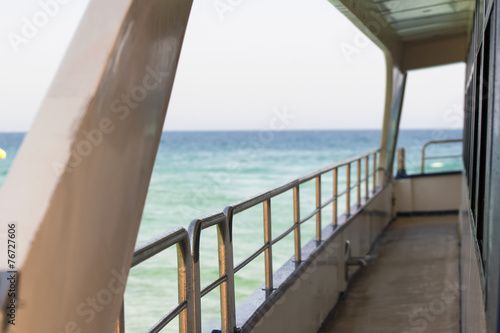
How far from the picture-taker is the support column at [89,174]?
1.40 metres

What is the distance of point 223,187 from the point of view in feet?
100

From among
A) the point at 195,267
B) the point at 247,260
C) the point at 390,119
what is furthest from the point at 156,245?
the point at 390,119

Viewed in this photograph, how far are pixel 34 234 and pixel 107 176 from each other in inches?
10.9

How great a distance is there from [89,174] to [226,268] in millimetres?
1146

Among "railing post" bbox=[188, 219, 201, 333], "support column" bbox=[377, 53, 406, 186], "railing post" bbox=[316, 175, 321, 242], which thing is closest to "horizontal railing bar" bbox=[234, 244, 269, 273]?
"railing post" bbox=[188, 219, 201, 333]

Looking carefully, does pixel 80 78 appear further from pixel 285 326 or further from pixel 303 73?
pixel 303 73

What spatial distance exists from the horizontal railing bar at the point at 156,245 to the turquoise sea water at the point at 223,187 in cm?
681

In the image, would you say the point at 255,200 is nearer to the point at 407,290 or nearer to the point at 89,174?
the point at 89,174

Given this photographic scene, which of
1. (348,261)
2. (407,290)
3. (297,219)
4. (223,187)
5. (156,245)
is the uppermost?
(156,245)

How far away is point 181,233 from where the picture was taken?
200 centimetres

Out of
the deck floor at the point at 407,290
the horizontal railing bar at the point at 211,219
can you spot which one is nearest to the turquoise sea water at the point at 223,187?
the deck floor at the point at 407,290

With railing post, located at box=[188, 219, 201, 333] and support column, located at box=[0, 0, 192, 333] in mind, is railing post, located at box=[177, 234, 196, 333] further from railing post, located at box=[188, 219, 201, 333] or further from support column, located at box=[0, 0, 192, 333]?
support column, located at box=[0, 0, 192, 333]

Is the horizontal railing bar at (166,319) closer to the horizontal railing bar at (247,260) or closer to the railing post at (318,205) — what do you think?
the horizontal railing bar at (247,260)

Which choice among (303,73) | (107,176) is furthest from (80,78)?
(303,73)
